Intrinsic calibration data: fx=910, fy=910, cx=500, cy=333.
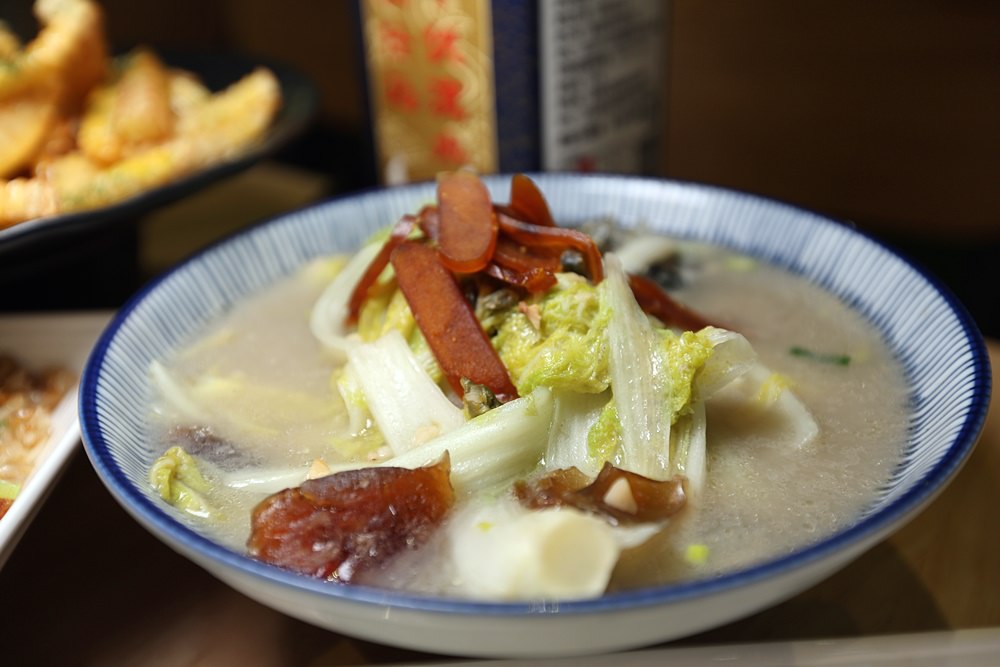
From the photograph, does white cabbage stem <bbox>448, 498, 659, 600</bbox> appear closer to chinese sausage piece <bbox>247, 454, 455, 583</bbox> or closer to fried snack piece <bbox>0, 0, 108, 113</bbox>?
chinese sausage piece <bbox>247, 454, 455, 583</bbox>

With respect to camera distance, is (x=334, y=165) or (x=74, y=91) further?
(x=334, y=165)

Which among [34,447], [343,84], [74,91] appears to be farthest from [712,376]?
[343,84]

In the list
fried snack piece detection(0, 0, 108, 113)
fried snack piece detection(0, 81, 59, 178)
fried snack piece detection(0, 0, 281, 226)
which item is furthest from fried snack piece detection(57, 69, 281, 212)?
fried snack piece detection(0, 0, 108, 113)

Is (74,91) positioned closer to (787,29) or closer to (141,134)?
(141,134)

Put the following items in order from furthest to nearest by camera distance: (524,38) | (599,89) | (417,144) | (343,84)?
(343,84) < (417,144) < (599,89) < (524,38)

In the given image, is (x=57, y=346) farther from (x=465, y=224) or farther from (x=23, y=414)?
(x=465, y=224)

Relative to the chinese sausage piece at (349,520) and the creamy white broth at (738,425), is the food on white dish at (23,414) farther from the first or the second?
the chinese sausage piece at (349,520)

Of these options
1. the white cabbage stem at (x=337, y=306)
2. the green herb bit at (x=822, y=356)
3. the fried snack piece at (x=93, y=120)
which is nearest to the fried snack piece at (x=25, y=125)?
the fried snack piece at (x=93, y=120)
